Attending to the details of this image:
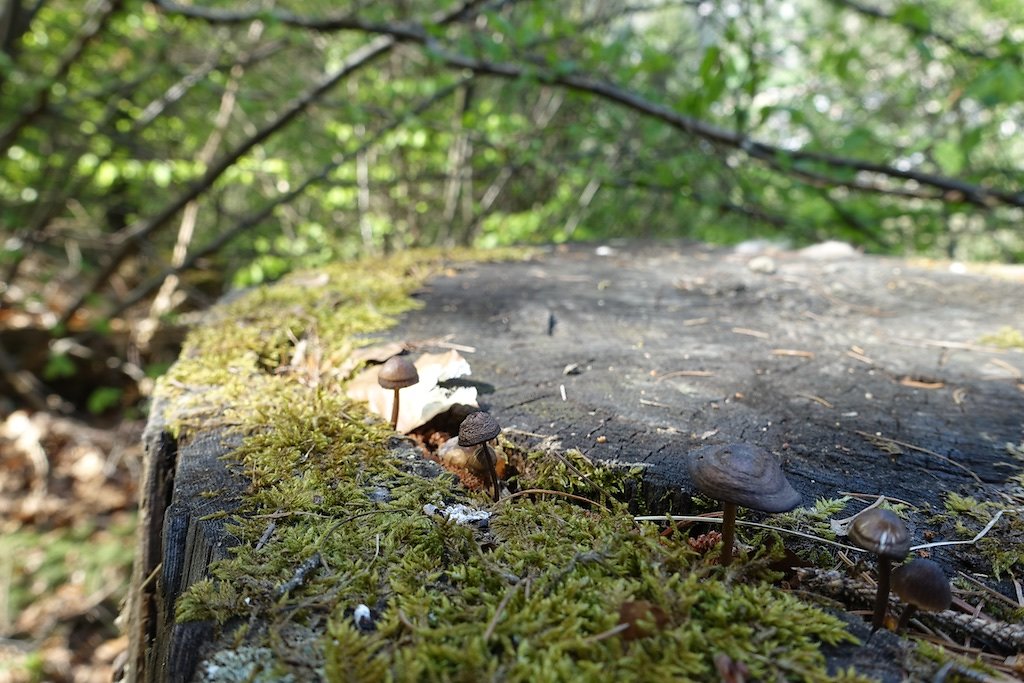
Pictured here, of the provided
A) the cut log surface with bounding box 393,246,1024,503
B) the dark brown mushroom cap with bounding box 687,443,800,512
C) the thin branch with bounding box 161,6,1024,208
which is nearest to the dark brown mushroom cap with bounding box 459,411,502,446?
the cut log surface with bounding box 393,246,1024,503

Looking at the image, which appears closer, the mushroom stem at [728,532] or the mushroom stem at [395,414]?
the mushroom stem at [728,532]

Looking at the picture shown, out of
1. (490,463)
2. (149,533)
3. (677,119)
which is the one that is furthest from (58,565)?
(677,119)

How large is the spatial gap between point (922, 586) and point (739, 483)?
34 centimetres

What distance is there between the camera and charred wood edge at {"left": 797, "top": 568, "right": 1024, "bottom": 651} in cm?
114

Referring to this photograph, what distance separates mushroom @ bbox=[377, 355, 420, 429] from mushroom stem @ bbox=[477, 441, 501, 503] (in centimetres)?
36

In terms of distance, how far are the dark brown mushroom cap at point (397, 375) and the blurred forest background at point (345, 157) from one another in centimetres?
354

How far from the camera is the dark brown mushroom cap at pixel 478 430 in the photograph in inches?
55.8

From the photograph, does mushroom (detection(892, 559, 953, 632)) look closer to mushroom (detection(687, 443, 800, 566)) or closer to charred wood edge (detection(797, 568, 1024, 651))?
charred wood edge (detection(797, 568, 1024, 651))

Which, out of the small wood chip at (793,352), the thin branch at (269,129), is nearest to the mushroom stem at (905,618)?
the small wood chip at (793,352)

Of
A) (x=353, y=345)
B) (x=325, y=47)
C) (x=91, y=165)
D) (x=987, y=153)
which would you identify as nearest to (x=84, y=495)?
(x=91, y=165)

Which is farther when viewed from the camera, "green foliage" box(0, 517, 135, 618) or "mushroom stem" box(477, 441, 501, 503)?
"green foliage" box(0, 517, 135, 618)

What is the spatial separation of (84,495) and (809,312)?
27.2 feet

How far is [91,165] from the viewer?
20.4 feet

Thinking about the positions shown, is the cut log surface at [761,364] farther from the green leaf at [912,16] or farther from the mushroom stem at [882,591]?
the green leaf at [912,16]
